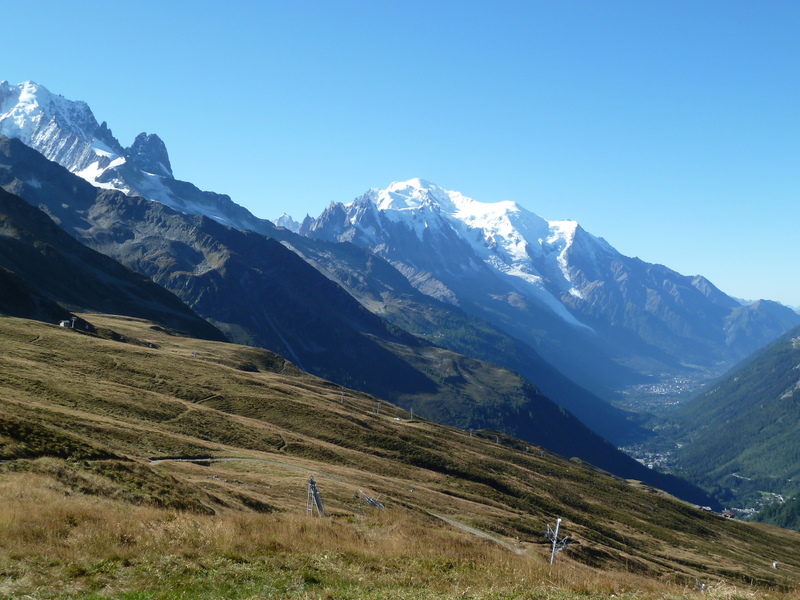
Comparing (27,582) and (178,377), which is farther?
(178,377)

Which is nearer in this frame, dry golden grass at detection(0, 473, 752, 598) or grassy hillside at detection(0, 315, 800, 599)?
dry golden grass at detection(0, 473, 752, 598)

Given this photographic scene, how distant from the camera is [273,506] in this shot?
49156 mm

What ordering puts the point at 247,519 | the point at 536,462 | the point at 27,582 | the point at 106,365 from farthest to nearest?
1. the point at 536,462
2. the point at 106,365
3. the point at 247,519
4. the point at 27,582

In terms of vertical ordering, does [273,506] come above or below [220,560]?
below

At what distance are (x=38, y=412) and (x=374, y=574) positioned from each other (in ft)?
151

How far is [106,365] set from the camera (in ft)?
370

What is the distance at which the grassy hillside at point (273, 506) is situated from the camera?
24.8 meters

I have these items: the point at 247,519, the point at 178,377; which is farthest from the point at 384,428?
the point at 247,519

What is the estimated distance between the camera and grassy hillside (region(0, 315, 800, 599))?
81.4ft

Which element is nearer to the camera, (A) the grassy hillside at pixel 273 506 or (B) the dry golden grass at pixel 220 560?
(B) the dry golden grass at pixel 220 560

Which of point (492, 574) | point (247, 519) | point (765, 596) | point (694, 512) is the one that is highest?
point (765, 596)

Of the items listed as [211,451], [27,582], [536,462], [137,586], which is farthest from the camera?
[536,462]

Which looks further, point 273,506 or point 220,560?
point 273,506

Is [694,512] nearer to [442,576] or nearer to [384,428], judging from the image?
[384,428]
